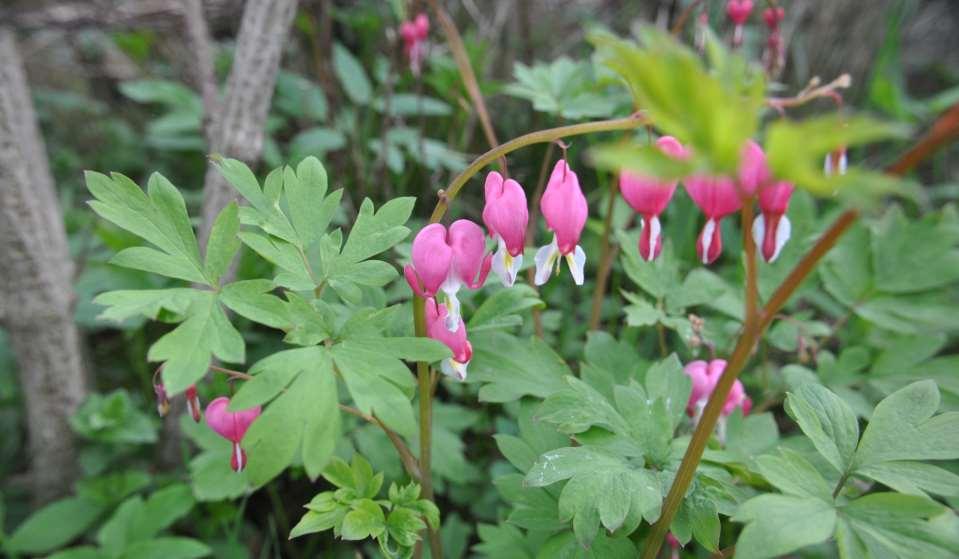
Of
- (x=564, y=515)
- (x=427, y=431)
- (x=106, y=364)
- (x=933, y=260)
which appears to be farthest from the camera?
(x=106, y=364)

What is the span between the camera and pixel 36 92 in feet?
10.5

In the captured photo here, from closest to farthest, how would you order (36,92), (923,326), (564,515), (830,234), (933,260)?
(830,234)
(564,515)
(933,260)
(923,326)
(36,92)

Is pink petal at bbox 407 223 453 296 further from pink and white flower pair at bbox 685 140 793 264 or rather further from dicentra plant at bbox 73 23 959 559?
pink and white flower pair at bbox 685 140 793 264

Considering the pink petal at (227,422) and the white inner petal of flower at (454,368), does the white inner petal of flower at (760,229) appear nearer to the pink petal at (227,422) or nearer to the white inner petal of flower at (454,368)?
the white inner petal of flower at (454,368)

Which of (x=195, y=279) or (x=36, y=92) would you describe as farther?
(x=36, y=92)

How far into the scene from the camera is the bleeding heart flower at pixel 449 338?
3.61ft

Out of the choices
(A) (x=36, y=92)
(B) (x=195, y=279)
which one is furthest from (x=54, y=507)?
(A) (x=36, y=92)

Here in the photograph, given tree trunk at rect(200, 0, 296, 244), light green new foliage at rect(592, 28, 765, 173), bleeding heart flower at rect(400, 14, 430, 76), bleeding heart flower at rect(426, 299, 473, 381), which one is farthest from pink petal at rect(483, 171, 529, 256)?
bleeding heart flower at rect(400, 14, 430, 76)

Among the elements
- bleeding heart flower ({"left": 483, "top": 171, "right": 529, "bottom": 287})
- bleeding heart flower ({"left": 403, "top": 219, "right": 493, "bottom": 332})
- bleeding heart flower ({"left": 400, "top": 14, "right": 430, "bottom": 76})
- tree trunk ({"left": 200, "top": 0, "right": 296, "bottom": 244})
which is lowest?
bleeding heart flower ({"left": 403, "top": 219, "right": 493, "bottom": 332})

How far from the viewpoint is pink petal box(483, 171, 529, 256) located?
104 cm

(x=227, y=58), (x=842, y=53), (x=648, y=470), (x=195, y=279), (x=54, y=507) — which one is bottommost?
(x=54, y=507)

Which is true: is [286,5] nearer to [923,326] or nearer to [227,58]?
[227,58]

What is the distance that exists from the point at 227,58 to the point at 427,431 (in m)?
2.33

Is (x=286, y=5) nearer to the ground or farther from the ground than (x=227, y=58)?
nearer to the ground
